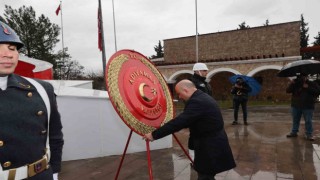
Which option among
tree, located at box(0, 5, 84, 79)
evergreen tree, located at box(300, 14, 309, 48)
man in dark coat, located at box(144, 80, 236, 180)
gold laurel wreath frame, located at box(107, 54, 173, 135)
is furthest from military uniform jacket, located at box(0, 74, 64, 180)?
evergreen tree, located at box(300, 14, 309, 48)

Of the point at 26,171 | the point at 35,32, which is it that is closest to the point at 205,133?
the point at 26,171

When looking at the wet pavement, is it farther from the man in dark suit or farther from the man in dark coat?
the man in dark suit

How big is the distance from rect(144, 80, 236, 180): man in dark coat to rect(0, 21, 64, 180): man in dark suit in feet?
4.88

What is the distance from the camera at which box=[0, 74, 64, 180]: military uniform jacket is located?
4.90ft

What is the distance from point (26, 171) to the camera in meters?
1.57

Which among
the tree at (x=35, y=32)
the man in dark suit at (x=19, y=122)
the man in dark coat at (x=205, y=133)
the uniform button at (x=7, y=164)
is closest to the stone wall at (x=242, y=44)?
the tree at (x=35, y=32)

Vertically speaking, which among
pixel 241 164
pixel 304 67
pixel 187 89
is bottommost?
pixel 241 164

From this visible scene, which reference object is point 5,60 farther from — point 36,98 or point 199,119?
point 199,119

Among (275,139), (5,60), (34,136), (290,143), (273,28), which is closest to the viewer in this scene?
(5,60)

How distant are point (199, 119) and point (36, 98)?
184 cm

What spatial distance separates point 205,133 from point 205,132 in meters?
0.01

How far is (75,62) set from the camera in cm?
4431

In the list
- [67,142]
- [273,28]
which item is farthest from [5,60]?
[273,28]

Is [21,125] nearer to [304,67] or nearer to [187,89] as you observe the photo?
[187,89]
